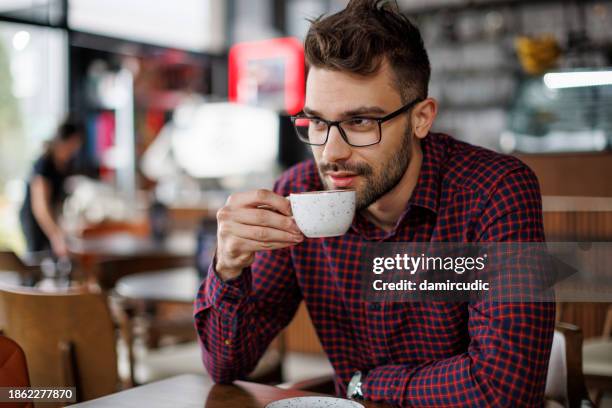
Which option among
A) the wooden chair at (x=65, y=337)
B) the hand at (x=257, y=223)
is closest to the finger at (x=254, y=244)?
the hand at (x=257, y=223)

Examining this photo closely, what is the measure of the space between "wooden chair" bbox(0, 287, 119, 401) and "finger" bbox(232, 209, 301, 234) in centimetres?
69

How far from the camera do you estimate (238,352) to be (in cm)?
144

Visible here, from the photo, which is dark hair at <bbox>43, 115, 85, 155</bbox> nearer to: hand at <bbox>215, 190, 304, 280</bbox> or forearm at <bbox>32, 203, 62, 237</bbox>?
forearm at <bbox>32, 203, 62, 237</bbox>

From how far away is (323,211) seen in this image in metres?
1.19

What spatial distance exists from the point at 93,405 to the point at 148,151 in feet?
25.2

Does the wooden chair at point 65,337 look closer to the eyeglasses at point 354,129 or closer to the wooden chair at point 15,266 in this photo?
the eyeglasses at point 354,129

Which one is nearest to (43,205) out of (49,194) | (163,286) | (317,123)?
(49,194)

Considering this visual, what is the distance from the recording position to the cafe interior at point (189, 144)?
5.74 feet

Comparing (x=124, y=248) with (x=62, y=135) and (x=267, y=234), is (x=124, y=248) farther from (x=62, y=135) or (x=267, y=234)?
(x=267, y=234)

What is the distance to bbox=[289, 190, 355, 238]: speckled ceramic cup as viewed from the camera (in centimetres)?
119

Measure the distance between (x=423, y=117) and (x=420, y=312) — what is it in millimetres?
419

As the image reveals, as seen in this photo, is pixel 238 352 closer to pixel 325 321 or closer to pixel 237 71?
pixel 325 321

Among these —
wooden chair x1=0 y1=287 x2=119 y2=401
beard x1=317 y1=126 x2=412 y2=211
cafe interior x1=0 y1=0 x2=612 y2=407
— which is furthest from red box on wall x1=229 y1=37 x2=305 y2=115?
beard x1=317 y1=126 x2=412 y2=211

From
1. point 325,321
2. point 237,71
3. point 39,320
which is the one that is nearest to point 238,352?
point 325,321
